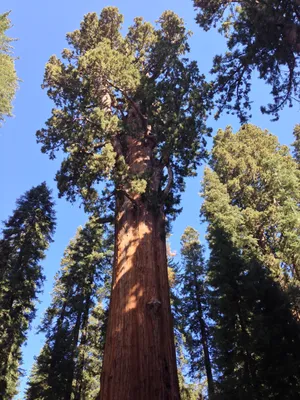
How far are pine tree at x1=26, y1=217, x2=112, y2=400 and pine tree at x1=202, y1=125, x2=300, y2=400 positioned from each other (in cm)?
567

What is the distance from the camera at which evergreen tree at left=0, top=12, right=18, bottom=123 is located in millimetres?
13469

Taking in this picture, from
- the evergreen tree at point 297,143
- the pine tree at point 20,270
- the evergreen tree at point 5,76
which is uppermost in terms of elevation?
the evergreen tree at point 297,143

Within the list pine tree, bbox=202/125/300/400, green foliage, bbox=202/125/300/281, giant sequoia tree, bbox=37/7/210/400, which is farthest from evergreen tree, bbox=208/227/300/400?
giant sequoia tree, bbox=37/7/210/400

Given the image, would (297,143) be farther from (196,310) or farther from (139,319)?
(139,319)

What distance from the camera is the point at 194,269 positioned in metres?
19.1

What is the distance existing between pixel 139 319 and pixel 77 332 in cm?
1185

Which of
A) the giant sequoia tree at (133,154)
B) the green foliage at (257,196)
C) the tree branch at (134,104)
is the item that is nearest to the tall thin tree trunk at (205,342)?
the green foliage at (257,196)

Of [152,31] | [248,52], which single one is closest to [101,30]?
[152,31]

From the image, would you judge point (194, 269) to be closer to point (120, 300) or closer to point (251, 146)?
point (251, 146)

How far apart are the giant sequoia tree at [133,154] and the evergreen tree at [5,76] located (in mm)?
3299

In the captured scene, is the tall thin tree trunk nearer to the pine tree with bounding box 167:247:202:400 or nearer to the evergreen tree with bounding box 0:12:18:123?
the pine tree with bounding box 167:247:202:400

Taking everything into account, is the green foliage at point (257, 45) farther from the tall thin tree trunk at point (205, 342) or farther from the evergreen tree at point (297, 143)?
the evergreen tree at point (297, 143)

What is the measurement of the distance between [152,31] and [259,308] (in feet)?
38.0

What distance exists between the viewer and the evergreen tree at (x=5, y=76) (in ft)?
44.2
